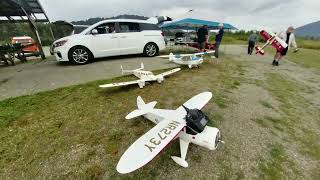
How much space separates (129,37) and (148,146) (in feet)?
25.0

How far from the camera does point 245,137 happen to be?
3.50 meters

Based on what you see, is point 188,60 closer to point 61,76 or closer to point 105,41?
point 105,41

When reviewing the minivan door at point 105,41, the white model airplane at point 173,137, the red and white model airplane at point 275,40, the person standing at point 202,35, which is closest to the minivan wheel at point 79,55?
the minivan door at point 105,41

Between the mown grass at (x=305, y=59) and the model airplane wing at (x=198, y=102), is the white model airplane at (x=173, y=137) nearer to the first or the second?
the model airplane wing at (x=198, y=102)

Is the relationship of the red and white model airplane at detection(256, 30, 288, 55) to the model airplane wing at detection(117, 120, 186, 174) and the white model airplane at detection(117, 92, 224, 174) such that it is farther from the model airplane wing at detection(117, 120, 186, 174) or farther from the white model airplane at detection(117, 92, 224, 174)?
the model airplane wing at detection(117, 120, 186, 174)

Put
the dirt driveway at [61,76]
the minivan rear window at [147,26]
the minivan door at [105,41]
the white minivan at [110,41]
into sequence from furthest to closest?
the minivan rear window at [147,26] < the minivan door at [105,41] < the white minivan at [110,41] < the dirt driveway at [61,76]

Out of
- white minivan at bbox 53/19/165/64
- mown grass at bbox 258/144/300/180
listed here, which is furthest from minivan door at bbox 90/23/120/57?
mown grass at bbox 258/144/300/180

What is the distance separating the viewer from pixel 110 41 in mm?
8641

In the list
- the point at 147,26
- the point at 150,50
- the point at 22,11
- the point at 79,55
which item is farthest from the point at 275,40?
the point at 22,11

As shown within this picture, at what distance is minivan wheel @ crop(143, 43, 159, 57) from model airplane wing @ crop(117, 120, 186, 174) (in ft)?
24.7

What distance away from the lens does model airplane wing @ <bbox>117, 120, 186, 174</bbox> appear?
211cm

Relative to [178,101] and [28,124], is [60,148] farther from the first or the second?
[178,101]

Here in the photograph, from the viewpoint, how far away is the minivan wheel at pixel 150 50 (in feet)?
32.2

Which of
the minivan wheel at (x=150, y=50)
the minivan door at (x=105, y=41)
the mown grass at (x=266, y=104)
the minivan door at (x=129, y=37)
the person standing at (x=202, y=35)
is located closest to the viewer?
the mown grass at (x=266, y=104)
